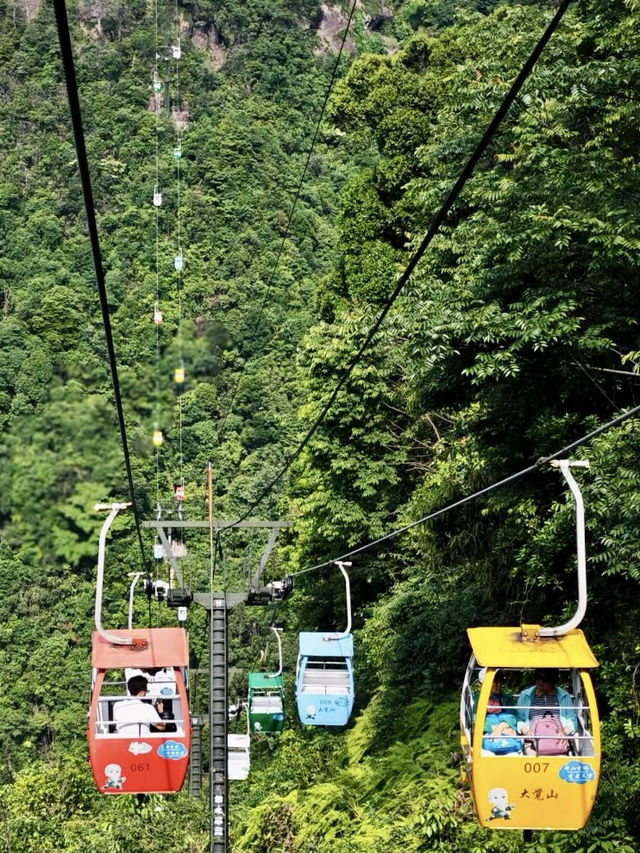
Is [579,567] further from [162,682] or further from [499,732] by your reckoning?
[162,682]

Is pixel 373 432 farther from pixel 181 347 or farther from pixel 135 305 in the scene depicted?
pixel 181 347

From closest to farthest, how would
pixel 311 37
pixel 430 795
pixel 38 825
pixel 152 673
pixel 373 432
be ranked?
pixel 152 673, pixel 430 795, pixel 38 825, pixel 373 432, pixel 311 37

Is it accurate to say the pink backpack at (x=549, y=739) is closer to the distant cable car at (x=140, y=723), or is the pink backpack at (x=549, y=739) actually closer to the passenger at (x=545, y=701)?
the passenger at (x=545, y=701)

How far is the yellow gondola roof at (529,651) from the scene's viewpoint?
300 inches

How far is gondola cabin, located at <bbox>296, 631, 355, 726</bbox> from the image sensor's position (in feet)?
62.0

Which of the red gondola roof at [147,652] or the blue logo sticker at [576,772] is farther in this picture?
the red gondola roof at [147,652]

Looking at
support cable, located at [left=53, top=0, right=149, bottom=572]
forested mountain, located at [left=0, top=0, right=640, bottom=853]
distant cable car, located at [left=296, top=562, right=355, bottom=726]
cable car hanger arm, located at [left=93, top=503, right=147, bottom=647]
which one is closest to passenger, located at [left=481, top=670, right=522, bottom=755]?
cable car hanger arm, located at [left=93, top=503, right=147, bottom=647]

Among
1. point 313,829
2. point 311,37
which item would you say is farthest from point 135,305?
point 311,37

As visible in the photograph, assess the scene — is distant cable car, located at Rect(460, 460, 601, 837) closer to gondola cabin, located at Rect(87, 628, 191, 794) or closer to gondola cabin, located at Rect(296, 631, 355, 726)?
gondola cabin, located at Rect(87, 628, 191, 794)

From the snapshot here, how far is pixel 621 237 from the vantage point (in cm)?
1209

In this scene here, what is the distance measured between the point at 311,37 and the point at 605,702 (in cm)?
7367

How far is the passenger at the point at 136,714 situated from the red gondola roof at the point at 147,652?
0.99 ft

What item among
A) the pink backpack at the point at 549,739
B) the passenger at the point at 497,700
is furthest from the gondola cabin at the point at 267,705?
the pink backpack at the point at 549,739

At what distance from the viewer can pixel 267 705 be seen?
1061 inches
